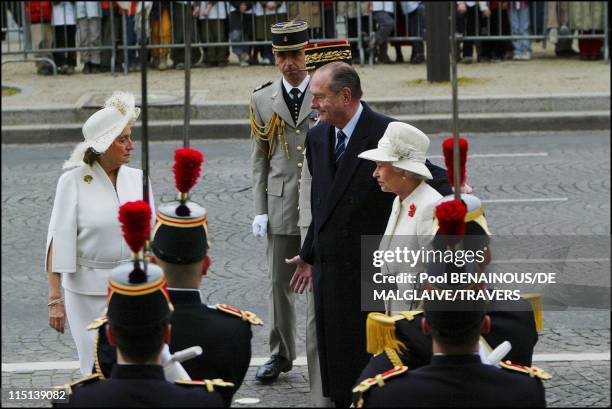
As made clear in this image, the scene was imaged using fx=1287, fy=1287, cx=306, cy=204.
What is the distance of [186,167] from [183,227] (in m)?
0.24

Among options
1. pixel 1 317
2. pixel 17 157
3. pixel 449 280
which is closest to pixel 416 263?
pixel 449 280

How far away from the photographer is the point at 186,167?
5.00 metres

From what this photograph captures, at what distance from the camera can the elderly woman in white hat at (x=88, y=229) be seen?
6.25m

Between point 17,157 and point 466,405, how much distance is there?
11516mm

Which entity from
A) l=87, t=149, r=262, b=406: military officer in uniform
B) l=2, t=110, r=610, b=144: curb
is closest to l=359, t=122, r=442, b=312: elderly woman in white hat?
l=87, t=149, r=262, b=406: military officer in uniform

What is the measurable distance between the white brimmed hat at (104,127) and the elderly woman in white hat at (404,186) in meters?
1.22

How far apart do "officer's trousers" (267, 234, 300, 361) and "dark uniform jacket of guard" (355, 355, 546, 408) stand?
10.8ft

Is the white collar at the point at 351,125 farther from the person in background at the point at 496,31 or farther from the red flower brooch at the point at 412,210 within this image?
the person in background at the point at 496,31

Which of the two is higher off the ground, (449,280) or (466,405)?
(449,280)

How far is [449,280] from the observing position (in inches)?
186

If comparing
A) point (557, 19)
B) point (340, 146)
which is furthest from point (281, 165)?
point (557, 19)

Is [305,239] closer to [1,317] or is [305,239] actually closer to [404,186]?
[404,186]

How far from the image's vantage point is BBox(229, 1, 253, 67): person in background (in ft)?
63.4

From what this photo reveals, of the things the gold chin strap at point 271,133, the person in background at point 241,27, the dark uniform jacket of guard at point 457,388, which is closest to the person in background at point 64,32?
the person in background at point 241,27
